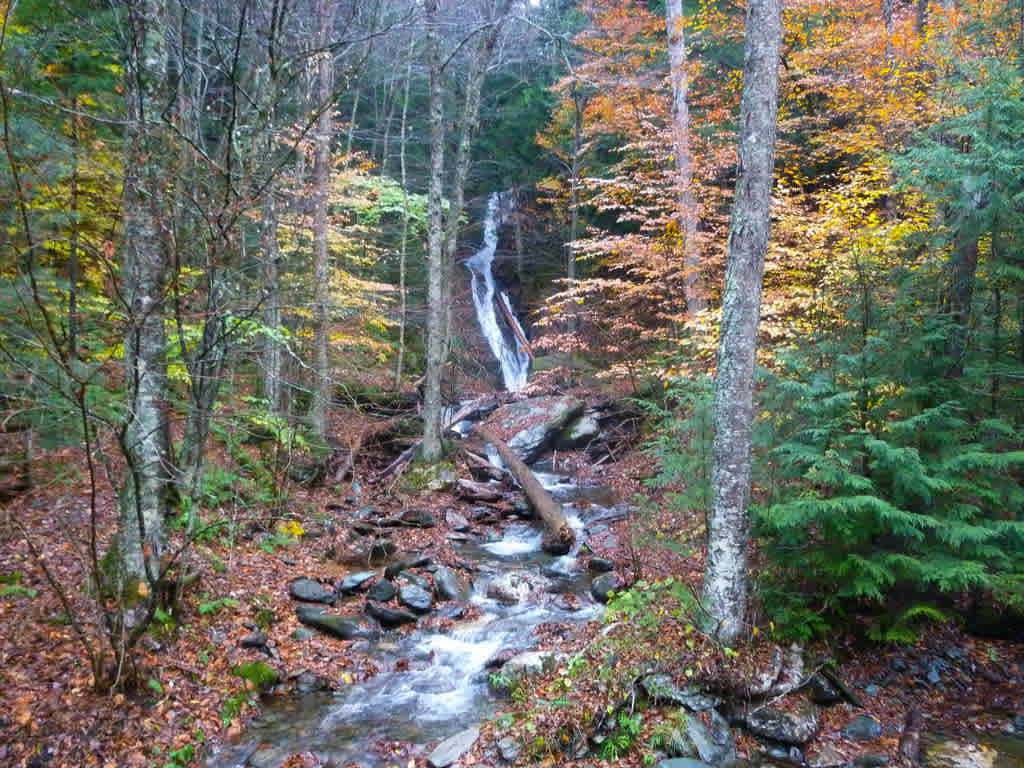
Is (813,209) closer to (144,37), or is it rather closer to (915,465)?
(915,465)

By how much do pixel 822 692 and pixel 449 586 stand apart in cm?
459

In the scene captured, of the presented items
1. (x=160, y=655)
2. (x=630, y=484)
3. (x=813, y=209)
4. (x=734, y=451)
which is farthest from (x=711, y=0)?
(x=160, y=655)

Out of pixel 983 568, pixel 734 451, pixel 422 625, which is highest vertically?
pixel 734 451

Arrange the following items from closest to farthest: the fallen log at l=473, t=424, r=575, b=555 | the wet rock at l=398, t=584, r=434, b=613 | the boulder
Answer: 1. the wet rock at l=398, t=584, r=434, b=613
2. the fallen log at l=473, t=424, r=575, b=555
3. the boulder

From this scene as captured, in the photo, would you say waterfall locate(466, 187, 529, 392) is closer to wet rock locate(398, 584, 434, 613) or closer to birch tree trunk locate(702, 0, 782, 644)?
wet rock locate(398, 584, 434, 613)

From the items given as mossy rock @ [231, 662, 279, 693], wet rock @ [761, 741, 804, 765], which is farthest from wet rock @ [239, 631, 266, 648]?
wet rock @ [761, 741, 804, 765]

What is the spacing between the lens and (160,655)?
533 cm

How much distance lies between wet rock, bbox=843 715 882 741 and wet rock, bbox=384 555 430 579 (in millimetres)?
5521

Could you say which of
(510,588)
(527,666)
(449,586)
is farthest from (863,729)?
(449,586)

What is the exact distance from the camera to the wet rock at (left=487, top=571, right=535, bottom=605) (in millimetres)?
8008

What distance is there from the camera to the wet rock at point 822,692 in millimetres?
5270

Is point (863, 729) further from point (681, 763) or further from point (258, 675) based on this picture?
point (258, 675)

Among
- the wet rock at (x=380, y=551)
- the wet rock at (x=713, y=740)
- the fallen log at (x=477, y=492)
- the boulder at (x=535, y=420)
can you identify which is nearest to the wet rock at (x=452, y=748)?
the wet rock at (x=713, y=740)

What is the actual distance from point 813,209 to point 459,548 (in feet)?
39.5
